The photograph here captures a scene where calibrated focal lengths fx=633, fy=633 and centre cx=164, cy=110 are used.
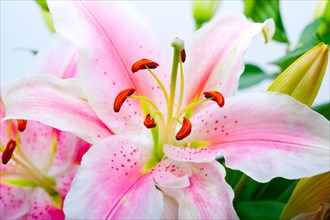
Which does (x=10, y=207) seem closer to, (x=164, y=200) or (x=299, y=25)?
(x=164, y=200)

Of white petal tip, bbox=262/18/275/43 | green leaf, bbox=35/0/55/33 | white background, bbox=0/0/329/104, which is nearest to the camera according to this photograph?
white petal tip, bbox=262/18/275/43

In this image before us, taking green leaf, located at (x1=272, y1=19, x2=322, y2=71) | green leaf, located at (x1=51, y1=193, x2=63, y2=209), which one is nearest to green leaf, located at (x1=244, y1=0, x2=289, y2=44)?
green leaf, located at (x1=272, y1=19, x2=322, y2=71)

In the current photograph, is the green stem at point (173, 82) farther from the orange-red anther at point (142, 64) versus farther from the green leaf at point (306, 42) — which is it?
the green leaf at point (306, 42)

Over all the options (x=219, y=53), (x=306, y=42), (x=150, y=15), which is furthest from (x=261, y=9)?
(x=150, y=15)

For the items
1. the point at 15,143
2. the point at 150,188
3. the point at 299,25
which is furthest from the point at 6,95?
the point at 299,25

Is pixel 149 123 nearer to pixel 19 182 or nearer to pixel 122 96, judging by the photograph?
pixel 122 96

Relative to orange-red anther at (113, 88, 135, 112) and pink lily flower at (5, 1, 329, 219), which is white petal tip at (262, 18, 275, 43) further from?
orange-red anther at (113, 88, 135, 112)

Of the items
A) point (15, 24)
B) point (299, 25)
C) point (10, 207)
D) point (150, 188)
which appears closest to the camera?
point (150, 188)

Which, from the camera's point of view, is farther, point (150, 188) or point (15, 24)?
point (15, 24)
